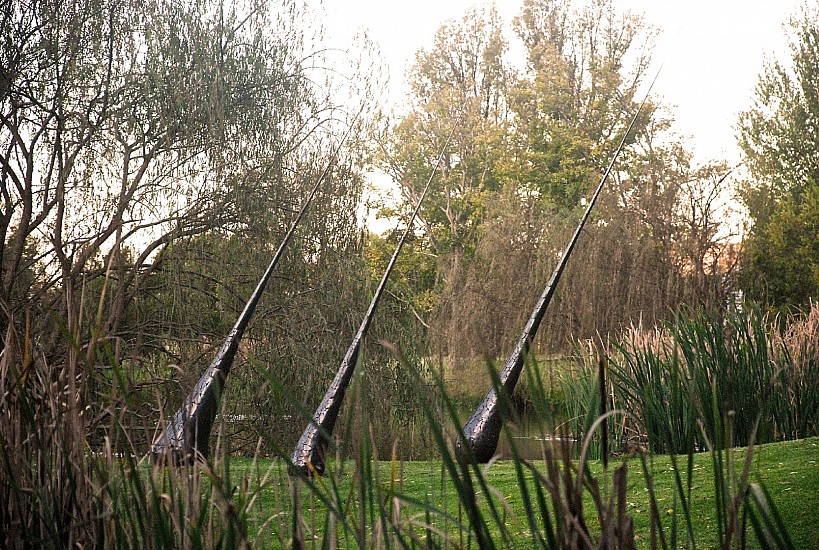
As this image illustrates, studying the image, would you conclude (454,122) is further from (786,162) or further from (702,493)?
(702,493)

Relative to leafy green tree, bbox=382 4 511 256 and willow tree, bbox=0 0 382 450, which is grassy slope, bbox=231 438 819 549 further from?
leafy green tree, bbox=382 4 511 256

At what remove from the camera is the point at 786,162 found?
20.8 meters

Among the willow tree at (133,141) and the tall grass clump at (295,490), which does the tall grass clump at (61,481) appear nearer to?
the tall grass clump at (295,490)

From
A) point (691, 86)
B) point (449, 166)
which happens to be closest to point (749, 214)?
point (691, 86)

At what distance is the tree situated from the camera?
17.5 m

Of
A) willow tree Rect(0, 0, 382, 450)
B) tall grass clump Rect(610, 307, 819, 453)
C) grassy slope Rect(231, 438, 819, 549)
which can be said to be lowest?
grassy slope Rect(231, 438, 819, 549)

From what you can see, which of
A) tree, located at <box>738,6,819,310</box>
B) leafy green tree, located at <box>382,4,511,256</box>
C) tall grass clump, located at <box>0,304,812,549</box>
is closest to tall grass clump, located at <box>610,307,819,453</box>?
tall grass clump, located at <box>0,304,812,549</box>

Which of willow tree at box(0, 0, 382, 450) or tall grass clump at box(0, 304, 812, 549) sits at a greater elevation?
willow tree at box(0, 0, 382, 450)

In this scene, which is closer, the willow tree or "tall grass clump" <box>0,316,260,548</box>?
"tall grass clump" <box>0,316,260,548</box>

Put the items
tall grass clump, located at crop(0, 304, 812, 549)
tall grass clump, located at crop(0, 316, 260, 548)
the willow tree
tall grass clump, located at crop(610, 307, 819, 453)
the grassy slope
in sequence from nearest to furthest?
tall grass clump, located at crop(0, 304, 812, 549), tall grass clump, located at crop(0, 316, 260, 548), the grassy slope, tall grass clump, located at crop(610, 307, 819, 453), the willow tree

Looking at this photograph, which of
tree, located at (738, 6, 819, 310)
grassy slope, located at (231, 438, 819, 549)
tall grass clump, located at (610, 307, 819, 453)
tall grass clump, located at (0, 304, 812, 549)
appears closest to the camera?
tall grass clump, located at (0, 304, 812, 549)

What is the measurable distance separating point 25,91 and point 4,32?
0.45 metres

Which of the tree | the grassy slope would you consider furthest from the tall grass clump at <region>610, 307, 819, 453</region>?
the tree

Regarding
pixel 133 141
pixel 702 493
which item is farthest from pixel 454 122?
pixel 702 493
